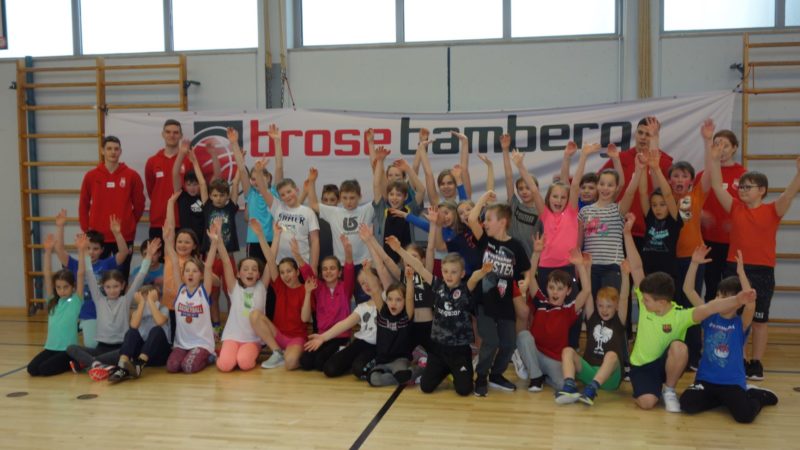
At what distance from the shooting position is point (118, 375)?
4.90 metres

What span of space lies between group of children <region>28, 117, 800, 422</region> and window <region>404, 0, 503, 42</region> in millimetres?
1874

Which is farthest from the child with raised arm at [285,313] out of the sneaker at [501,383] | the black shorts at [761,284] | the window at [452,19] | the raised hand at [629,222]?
the black shorts at [761,284]

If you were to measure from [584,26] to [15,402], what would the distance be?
592 cm

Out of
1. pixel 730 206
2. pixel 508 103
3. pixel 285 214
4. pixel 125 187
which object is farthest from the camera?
pixel 508 103

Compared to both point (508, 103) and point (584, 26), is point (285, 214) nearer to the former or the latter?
point (508, 103)

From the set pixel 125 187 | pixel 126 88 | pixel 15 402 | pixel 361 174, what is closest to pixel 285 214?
pixel 361 174

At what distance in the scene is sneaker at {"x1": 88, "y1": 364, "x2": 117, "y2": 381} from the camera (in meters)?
4.95

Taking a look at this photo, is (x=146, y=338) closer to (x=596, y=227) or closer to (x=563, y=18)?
(x=596, y=227)

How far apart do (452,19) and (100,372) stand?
476 cm

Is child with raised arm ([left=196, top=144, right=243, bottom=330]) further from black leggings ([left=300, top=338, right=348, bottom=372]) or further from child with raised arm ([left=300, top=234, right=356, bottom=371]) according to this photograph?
black leggings ([left=300, top=338, right=348, bottom=372])

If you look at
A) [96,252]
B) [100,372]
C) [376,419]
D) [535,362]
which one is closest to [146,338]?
[100,372]

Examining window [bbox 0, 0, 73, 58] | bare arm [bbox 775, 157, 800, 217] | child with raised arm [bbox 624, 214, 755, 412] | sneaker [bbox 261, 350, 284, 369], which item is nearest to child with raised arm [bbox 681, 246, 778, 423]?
child with raised arm [bbox 624, 214, 755, 412]

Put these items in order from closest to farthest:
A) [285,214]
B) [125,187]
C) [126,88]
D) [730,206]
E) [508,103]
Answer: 1. [730,206]
2. [285,214]
3. [125,187]
4. [508,103]
5. [126,88]

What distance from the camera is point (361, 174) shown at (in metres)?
6.91
